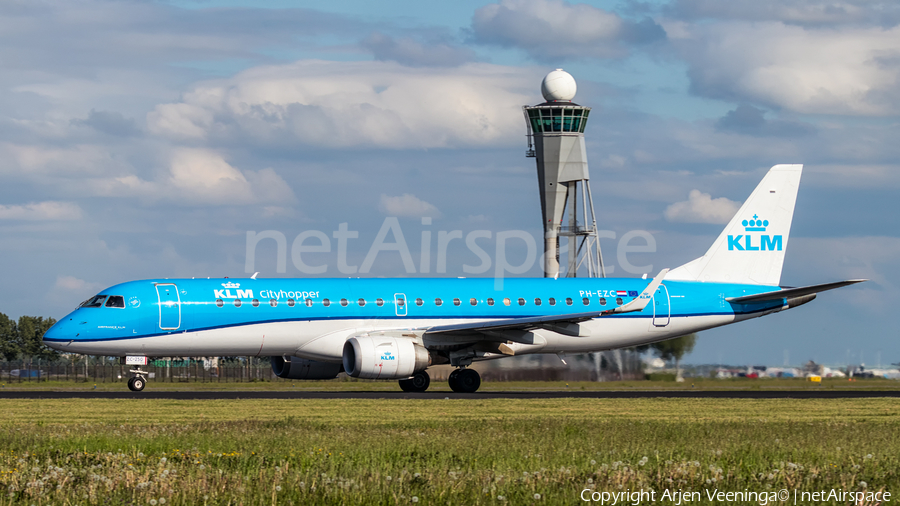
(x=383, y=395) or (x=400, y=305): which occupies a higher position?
(x=400, y=305)

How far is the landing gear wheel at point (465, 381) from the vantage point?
125 ft

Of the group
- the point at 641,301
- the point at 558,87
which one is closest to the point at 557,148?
the point at 558,87

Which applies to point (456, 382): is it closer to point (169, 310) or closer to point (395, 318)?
point (395, 318)

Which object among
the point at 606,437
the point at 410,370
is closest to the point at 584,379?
the point at 410,370

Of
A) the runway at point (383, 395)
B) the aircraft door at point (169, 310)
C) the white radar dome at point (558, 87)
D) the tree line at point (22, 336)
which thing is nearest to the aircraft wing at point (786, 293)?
the runway at point (383, 395)

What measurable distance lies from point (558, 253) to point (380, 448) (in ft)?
238

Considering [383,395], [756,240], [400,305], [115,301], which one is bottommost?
[383,395]

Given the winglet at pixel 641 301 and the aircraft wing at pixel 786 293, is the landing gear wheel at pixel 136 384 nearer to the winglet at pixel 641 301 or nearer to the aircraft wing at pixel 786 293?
the winglet at pixel 641 301

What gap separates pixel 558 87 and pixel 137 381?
58.4m

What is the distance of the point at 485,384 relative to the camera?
46500 mm

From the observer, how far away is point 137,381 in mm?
37875

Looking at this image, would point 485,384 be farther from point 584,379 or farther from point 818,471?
point 818,471

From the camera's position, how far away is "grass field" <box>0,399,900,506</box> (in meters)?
11.6

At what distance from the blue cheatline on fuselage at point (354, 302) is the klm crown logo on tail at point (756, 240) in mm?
2593
